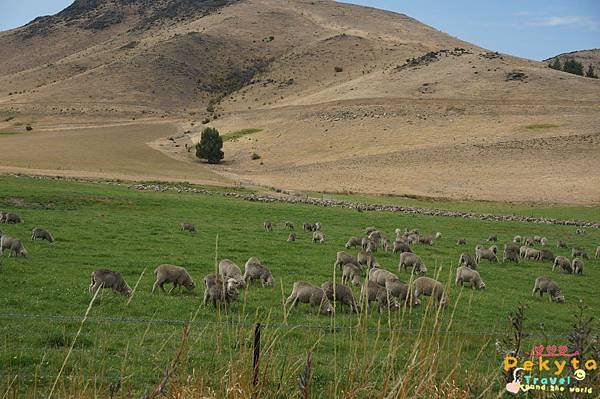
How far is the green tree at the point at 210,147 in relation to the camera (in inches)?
3312

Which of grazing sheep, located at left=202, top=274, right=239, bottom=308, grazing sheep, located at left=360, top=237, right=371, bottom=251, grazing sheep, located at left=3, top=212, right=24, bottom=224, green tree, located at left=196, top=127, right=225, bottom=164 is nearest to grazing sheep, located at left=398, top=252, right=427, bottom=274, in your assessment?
grazing sheep, located at left=360, top=237, right=371, bottom=251

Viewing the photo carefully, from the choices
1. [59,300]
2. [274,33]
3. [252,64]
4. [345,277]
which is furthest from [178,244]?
[274,33]

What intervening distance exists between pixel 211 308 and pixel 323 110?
9630 centimetres

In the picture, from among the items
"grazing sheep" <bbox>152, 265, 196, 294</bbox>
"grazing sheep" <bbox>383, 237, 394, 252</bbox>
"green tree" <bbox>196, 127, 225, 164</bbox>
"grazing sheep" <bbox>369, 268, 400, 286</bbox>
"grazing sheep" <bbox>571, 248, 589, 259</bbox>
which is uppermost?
"green tree" <bbox>196, 127, 225, 164</bbox>

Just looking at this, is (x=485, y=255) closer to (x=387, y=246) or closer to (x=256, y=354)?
(x=387, y=246)

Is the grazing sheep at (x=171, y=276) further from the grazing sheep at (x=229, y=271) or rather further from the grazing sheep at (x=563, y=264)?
the grazing sheep at (x=563, y=264)

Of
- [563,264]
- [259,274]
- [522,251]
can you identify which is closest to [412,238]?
[522,251]

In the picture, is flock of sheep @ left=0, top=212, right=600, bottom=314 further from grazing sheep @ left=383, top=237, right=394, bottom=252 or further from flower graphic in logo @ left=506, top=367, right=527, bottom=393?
flower graphic in logo @ left=506, top=367, right=527, bottom=393

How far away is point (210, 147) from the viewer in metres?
84.0

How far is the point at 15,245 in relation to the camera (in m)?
20.8

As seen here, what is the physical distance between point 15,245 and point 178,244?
769 cm

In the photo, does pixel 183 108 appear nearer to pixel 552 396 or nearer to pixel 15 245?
pixel 15 245

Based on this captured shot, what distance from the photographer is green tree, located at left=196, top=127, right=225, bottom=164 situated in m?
84.1

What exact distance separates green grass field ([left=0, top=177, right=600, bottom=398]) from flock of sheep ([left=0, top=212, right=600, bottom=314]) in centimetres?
42
